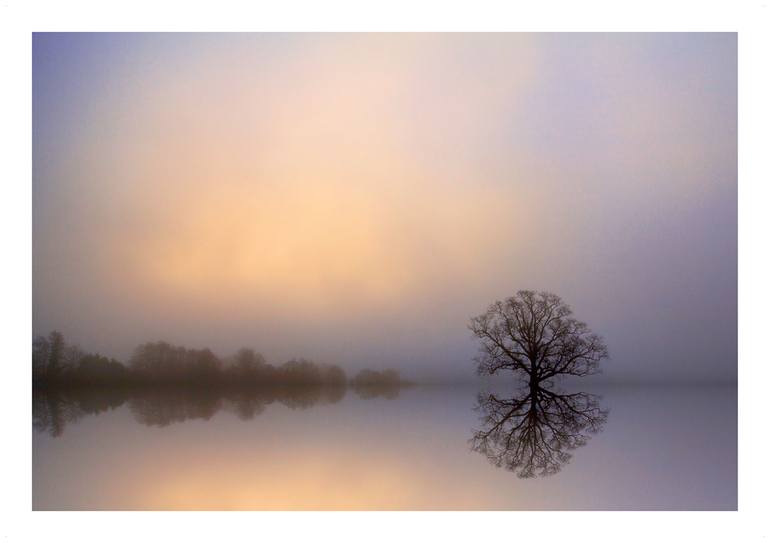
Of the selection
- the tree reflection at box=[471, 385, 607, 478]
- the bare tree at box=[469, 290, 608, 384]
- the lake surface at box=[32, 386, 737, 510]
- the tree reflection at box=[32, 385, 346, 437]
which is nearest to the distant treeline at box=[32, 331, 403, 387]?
the tree reflection at box=[32, 385, 346, 437]

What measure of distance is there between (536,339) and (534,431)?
28.3 ft

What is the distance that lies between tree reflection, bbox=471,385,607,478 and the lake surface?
3 cm

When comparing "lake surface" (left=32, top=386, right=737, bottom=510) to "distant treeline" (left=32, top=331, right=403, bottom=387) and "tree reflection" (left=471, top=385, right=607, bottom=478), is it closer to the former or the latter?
"tree reflection" (left=471, top=385, right=607, bottom=478)

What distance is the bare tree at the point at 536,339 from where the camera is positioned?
55.8 ft

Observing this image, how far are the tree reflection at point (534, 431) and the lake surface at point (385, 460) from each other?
0.03 metres

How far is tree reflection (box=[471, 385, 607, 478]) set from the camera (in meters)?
6.80

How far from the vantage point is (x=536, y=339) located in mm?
17156

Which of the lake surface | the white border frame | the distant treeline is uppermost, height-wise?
the white border frame

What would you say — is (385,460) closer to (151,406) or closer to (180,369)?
(151,406)
